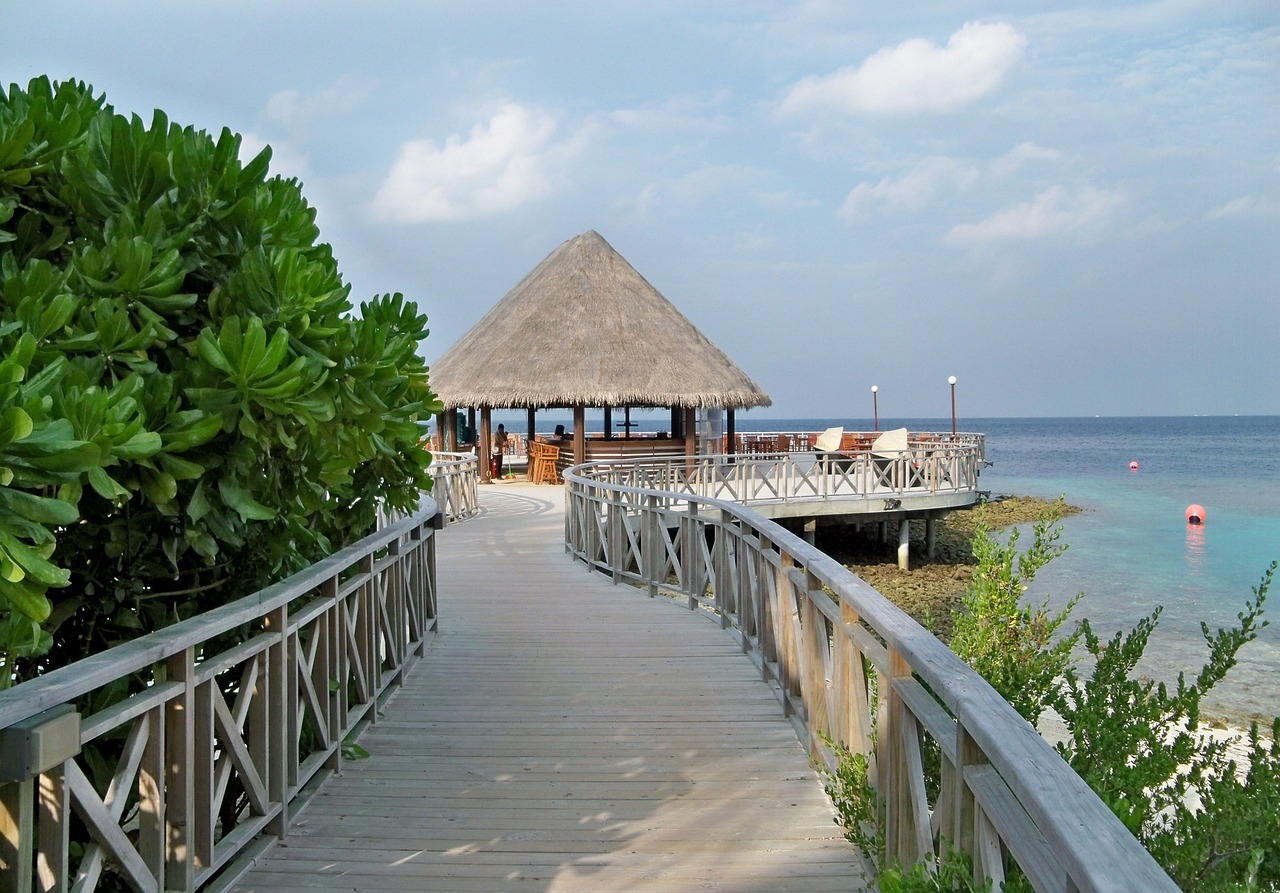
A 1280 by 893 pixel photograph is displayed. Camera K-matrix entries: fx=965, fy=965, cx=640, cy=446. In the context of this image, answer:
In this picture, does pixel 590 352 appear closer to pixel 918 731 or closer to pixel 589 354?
pixel 589 354

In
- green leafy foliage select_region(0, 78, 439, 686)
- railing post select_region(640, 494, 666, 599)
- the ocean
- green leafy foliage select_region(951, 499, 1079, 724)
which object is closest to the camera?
green leafy foliage select_region(0, 78, 439, 686)

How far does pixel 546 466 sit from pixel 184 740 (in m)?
21.2

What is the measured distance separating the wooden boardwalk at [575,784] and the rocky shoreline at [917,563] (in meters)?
8.91

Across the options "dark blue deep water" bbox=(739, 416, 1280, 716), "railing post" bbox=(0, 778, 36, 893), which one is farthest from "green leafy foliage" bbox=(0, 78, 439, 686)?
"dark blue deep water" bbox=(739, 416, 1280, 716)

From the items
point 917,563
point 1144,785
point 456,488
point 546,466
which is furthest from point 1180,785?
point 546,466

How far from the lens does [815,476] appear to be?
750 inches

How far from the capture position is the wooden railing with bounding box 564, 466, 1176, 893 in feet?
4.65

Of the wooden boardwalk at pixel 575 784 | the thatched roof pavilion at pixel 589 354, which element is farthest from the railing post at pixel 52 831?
the thatched roof pavilion at pixel 589 354

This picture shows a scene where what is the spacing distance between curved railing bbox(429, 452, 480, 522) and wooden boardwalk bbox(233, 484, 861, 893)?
27.7ft

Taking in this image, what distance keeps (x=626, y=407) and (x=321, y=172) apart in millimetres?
14578

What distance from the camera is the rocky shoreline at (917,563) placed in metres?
16.6

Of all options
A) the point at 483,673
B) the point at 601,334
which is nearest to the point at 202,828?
the point at 483,673

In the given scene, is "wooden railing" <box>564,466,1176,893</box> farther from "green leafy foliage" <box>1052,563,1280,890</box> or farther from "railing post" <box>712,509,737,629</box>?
"railing post" <box>712,509,737,629</box>

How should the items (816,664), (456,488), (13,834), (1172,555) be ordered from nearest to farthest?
(13,834) < (816,664) < (456,488) < (1172,555)
